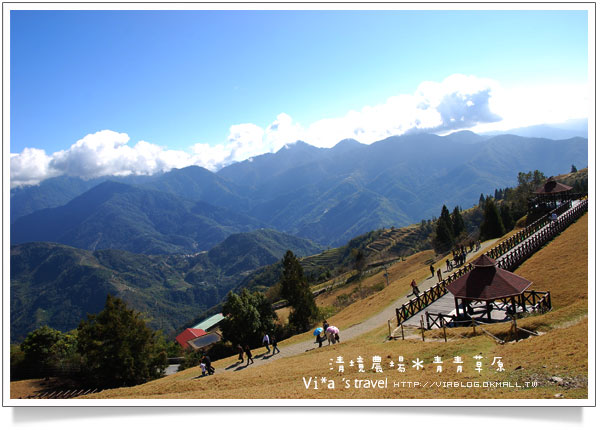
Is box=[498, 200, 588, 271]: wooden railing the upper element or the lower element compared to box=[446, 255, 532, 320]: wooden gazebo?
lower

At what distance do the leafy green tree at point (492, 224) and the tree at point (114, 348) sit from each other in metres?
44.7

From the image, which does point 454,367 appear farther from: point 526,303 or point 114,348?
point 114,348

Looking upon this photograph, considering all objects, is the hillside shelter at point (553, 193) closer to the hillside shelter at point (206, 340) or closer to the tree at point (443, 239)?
the tree at point (443, 239)

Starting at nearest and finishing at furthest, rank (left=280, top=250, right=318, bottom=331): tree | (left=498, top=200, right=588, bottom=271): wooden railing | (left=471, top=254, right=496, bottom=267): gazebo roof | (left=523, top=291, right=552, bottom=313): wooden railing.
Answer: (left=523, top=291, right=552, bottom=313): wooden railing → (left=471, top=254, right=496, bottom=267): gazebo roof → (left=498, top=200, right=588, bottom=271): wooden railing → (left=280, top=250, right=318, bottom=331): tree

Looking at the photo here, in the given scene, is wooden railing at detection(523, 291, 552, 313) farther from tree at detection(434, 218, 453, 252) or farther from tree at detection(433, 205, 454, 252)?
tree at detection(434, 218, 453, 252)

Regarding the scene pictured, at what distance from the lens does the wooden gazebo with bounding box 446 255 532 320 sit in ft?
56.7

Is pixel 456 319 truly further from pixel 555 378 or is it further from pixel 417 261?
pixel 417 261

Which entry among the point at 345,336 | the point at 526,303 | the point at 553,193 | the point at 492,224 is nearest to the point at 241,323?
the point at 345,336

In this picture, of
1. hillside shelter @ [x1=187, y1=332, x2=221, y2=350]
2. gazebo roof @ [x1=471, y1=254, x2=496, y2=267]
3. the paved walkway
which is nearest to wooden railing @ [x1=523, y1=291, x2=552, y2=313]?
gazebo roof @ [x1=471, y1=254, x2=496, y2=267]

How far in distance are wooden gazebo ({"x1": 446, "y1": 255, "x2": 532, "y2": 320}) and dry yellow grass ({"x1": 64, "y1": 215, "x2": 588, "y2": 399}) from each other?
1512 mm

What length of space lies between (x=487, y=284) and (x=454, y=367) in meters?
6.32
